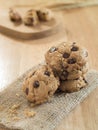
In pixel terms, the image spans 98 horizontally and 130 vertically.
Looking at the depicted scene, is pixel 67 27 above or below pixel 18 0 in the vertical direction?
below

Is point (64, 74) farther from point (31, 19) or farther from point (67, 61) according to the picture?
point (31, 19)

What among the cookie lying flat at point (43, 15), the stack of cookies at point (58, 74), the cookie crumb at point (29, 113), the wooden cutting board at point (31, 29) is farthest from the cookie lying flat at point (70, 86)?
the cookie lying flat at point (43, 15)

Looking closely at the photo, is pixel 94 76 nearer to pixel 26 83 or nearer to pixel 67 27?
pixel 26 83

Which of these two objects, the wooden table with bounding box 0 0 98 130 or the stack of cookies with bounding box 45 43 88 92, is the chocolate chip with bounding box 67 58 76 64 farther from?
the wooden table with bounding box 0 0 98 130

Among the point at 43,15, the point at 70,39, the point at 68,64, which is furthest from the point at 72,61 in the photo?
the point at 43,15

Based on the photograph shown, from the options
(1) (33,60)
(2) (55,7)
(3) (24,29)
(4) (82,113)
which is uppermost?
(2) (55,7)

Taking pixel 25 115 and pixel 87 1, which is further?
pixel 87 1

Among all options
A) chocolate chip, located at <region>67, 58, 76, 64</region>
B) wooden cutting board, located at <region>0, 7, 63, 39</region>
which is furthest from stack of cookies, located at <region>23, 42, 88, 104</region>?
wooden cutting board, located at <region>0, 7, 63, 39</region>

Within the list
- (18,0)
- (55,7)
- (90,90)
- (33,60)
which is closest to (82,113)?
(90,90)
